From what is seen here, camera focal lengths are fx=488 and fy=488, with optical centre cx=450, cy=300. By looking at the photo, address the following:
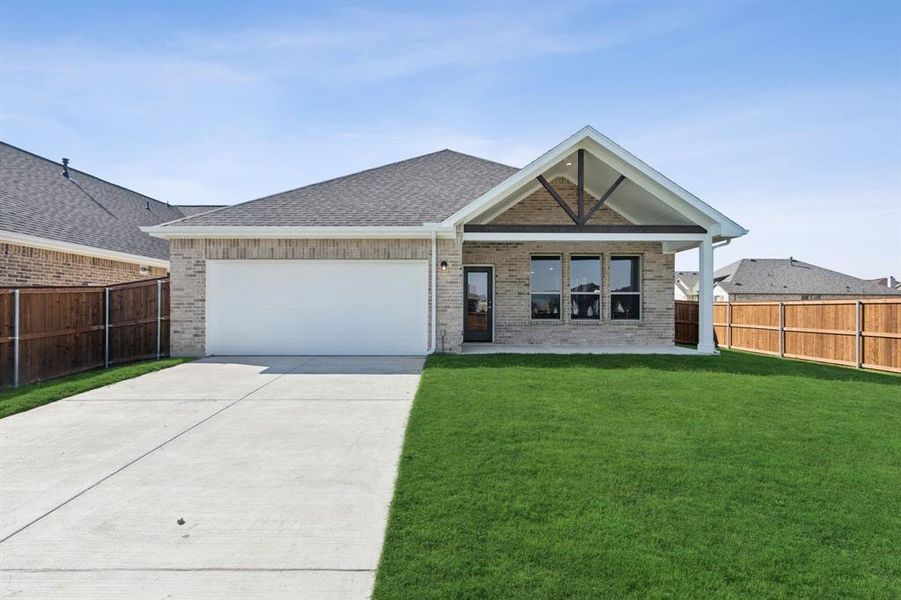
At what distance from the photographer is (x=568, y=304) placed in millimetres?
14289

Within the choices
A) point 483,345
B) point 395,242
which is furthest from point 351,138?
point 483,345

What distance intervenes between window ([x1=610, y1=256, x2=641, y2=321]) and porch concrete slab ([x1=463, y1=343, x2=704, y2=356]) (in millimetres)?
1189

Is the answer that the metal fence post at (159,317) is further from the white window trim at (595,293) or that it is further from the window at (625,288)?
the window at (625,288)

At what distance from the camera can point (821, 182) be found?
18.9m

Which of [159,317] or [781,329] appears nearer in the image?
[159,317]

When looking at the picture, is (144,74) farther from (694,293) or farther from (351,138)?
(694,293)

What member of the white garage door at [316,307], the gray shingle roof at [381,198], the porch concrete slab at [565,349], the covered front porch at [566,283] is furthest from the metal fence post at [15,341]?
the covered front porch at [566,283]

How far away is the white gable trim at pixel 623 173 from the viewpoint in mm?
11250

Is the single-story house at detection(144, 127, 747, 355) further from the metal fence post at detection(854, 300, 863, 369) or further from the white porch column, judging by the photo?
the metal fence post at detection(854, 300, 863, 369)

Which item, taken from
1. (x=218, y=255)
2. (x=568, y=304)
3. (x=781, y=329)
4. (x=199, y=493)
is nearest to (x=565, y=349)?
(x=568, y=304)

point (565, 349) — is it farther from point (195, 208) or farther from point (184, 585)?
point (195, 208)

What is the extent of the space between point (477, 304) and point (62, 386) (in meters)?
9.68

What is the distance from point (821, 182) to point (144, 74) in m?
22.8

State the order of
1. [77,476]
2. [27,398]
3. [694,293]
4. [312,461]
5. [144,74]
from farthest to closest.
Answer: [694,293], [144,74], [27,398], [312,461], [77,476]
